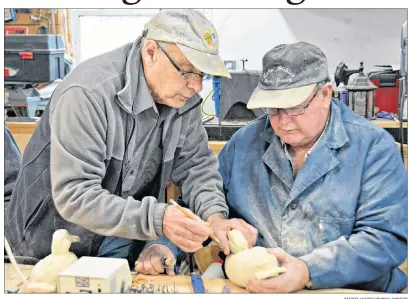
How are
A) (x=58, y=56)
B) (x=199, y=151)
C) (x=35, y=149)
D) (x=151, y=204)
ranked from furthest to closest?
1. (x=58, y=56)
2. (x=199, y=151)
3. (x=35, y=149)
4. (x=151, y=204)

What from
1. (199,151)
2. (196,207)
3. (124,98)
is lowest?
(196,207)

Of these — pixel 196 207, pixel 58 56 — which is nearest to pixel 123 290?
pixel 196 207

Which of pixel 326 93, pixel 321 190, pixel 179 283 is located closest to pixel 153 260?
pixel 179 283

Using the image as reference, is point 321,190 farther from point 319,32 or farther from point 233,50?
point 319,32

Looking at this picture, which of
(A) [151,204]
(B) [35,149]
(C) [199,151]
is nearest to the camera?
(A) [151,204]

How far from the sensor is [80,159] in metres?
1.06

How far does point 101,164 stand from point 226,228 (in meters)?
0.30

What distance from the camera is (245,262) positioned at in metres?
1.10

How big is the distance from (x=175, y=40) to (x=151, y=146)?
244 mm

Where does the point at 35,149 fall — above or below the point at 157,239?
above

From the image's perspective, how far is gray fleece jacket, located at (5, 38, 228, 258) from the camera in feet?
3.49

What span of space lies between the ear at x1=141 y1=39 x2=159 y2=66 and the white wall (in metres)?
0.17

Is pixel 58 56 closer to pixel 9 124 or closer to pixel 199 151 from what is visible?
pixel 9 124

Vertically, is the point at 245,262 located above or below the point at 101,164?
below
